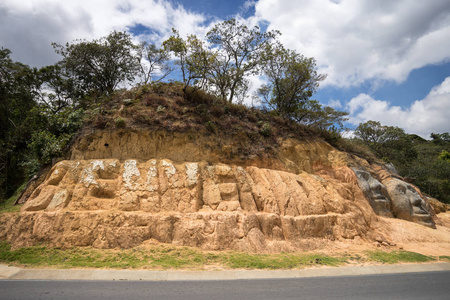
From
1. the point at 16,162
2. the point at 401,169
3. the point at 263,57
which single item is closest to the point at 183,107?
the point at 263,57

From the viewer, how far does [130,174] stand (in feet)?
40.6

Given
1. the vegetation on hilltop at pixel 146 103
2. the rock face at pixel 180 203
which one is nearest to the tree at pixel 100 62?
the vegetation on hilltop at pixel 146 103

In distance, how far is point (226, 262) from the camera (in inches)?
375

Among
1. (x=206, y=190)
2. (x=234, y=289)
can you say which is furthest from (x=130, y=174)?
(x=234, y=289)

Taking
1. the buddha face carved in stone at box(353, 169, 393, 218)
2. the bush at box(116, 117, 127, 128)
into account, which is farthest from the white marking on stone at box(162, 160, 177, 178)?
the buddha face carved in stone at box(353, 169, 393, 218)

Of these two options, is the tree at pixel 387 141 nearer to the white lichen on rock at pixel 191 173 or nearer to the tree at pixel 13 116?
the white lichen on rock at pixel 191 173

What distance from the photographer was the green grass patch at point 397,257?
11.1 m

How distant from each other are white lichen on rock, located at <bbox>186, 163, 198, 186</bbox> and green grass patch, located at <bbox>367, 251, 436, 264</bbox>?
9.09m

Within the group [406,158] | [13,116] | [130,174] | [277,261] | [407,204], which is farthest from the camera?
[406,158]

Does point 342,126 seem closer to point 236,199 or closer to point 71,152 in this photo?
point 236,199

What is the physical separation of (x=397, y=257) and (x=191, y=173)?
35.2ft

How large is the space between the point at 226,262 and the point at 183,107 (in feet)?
35.6

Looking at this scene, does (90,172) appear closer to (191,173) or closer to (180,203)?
(180,203)

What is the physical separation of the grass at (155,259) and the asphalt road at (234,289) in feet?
4.47
